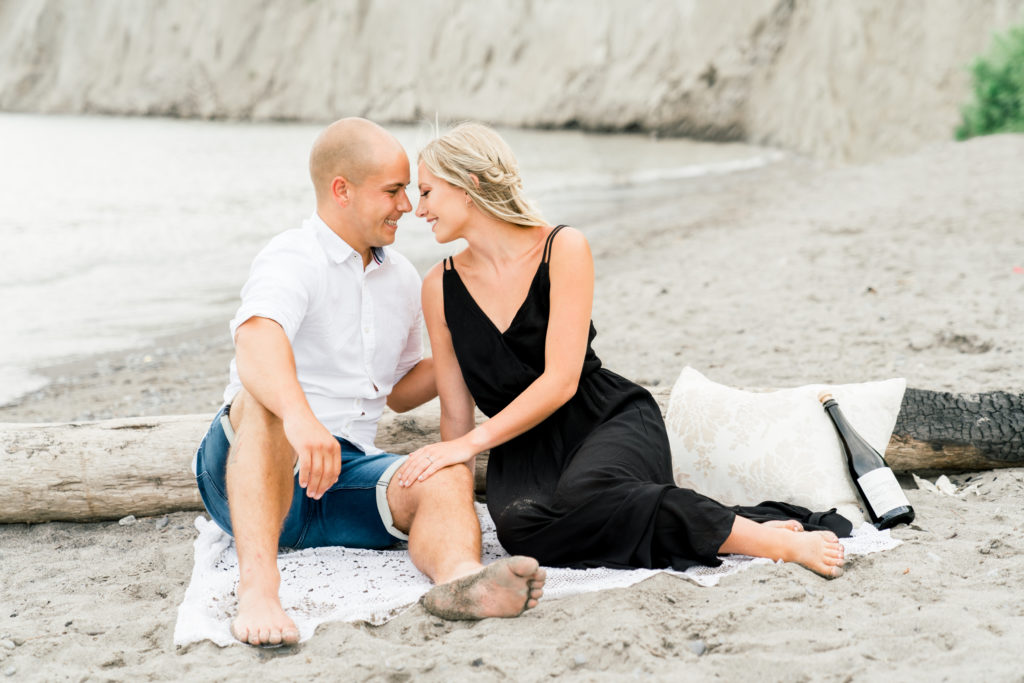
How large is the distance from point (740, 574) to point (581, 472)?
55 cm

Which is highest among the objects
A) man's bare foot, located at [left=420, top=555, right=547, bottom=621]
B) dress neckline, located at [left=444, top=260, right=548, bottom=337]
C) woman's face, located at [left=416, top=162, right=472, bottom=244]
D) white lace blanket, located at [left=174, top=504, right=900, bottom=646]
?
woman's face, located at [left=416, top=162, right=472, bottom=244]

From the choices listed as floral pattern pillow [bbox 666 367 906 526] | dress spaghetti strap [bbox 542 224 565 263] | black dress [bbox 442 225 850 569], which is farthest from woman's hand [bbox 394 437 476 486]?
floral pattern pillow [bbox 666 367 906 526]

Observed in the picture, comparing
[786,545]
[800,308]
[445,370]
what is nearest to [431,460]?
[445,370]

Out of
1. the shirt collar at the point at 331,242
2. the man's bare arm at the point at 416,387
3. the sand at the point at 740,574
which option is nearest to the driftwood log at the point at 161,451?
the sand at the point at 740,574

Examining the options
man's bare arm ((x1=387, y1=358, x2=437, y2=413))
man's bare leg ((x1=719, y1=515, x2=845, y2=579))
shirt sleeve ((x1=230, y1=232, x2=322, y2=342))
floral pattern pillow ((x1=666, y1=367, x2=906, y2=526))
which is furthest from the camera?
man's bare arm ((x1=387, y1=358, x2=437, y2=413))

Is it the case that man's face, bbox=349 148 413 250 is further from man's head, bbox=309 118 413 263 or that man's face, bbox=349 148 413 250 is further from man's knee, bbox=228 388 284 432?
man's knee, bbox=228 388 284 432

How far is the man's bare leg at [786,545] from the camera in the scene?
2475mm

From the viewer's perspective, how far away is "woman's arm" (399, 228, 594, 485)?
8.97 ft

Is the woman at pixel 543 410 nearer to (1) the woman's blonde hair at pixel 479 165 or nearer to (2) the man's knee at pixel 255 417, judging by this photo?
(1) the woman's blonde hair at pixel 479 165

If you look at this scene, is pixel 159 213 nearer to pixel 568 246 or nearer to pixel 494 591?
pixel 568 246

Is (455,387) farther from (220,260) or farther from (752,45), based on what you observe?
(752,45)

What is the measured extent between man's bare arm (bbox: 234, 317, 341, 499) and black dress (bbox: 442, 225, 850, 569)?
0.62 metres

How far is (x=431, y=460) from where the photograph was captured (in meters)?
2.69

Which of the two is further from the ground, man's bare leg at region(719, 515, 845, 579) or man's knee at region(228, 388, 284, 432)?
man's knee at region(228, 388, 284, 432)
